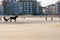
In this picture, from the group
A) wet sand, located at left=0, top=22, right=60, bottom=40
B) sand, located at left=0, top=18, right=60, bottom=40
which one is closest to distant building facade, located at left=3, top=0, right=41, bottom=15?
sand, located at left=0, top=18, right=60, bottom=40

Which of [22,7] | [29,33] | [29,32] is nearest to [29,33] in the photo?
[29,33]

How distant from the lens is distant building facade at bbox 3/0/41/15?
76375 millimetres

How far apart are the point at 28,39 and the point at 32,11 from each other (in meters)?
71.6

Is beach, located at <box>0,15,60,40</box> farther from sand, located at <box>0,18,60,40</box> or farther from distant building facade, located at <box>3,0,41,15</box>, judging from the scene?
distant building facade, located at <box>3,0,41,15</box>

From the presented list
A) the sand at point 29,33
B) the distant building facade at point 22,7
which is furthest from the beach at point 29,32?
the distant building facade at point 22,7

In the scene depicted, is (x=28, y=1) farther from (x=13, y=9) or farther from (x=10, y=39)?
(x=10, y=39)

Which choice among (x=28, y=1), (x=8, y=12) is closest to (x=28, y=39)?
(x=8, y=12)

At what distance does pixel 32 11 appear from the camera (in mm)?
79250

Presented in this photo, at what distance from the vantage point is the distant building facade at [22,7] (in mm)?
76375

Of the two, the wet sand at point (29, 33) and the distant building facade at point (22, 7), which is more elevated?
the wet sand at point (29, 33)

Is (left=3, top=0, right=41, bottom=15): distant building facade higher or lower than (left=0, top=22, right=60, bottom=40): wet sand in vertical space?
lower

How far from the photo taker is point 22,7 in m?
83.7

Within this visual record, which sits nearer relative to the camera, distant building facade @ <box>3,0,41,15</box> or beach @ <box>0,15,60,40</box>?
beach @ <box>0,15,60,40</box>

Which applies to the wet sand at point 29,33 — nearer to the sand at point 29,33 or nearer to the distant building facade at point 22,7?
the sand at point 29,33
